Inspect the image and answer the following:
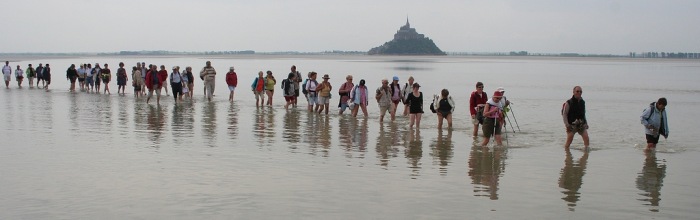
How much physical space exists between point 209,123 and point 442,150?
22.0ft

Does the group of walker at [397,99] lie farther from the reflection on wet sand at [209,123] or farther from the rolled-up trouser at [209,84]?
the reflection on wet sand at [209,123]

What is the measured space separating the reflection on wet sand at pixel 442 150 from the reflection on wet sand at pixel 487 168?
0.40 metres

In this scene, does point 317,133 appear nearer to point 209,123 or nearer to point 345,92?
point 209,123

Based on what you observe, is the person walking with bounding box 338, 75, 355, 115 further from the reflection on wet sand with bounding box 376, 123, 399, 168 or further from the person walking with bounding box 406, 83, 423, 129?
the person walking with bounding box 406, 83, 423, 129

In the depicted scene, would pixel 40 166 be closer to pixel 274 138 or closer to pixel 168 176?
pixel 168 176

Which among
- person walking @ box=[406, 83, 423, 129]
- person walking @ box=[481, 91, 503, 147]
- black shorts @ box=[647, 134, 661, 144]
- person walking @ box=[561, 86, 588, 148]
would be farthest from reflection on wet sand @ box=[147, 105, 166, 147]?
black shorts @ box=[647, 134, 661, 144]

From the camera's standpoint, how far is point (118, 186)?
33.4ft

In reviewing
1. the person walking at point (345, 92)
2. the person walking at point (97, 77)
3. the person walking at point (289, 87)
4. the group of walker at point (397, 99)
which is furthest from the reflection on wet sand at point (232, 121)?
the person walking at point (97, 77)

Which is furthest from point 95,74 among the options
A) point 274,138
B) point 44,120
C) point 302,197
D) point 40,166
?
point 302,197

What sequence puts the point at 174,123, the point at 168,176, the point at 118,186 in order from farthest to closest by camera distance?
the point at 174,123 → the point at 168,176 → the point at 118,186

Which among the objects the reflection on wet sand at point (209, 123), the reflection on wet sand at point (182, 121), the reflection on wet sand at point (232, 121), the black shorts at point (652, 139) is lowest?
the reflection on wet sand at point (232, 121)

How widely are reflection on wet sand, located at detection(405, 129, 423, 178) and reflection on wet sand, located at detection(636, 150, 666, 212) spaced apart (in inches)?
125

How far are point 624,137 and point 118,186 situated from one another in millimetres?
11692

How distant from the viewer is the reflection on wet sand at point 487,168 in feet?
34.1
